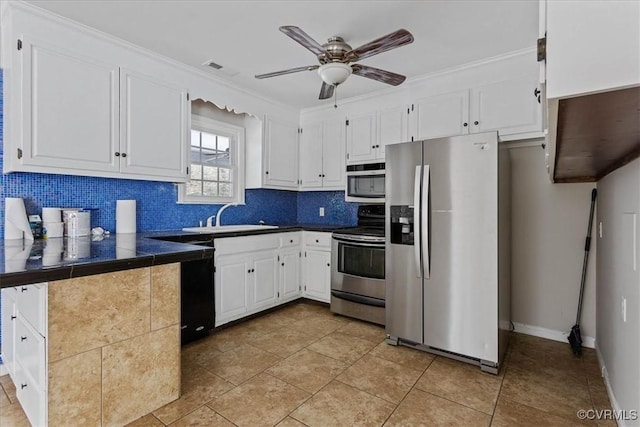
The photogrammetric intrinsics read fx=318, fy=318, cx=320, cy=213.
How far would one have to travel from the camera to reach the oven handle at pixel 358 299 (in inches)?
124

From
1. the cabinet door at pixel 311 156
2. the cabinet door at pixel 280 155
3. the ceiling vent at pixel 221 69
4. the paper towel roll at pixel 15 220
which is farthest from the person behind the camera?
the cabinet door at pixel 311 156

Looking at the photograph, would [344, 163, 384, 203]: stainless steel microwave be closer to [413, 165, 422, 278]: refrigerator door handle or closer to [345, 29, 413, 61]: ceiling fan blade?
[413, 165, 422, 278]: refrigerator door handle

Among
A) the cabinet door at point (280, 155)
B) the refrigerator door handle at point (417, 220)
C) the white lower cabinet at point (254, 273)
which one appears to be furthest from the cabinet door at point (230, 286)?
the refrigerator door handle at point (417, 220)

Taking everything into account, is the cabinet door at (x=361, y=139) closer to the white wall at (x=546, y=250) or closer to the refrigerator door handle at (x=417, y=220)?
the refrigerator door handle at (x=417, y=220)

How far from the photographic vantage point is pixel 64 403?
147cm

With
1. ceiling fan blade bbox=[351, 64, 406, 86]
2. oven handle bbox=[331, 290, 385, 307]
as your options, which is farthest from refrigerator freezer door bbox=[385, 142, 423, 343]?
ceiling fan blade bbox=[351, 64, 406, 86]

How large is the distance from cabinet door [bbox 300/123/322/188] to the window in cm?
81

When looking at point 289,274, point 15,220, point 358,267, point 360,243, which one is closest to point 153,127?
point 15,220

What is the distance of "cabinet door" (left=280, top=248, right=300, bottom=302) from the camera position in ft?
12.0

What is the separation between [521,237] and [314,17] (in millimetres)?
2658

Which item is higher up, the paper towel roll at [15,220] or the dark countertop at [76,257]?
the paper towel roll at [15,220]

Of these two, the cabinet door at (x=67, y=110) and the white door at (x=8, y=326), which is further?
the cabinet door at (x=67, y=110)

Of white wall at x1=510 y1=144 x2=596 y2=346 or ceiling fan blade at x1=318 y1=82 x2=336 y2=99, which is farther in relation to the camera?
white wall at x1=510 y1=144 x2=596 y2=346

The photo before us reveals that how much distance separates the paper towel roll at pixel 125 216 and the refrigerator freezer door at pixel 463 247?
8.04ft
